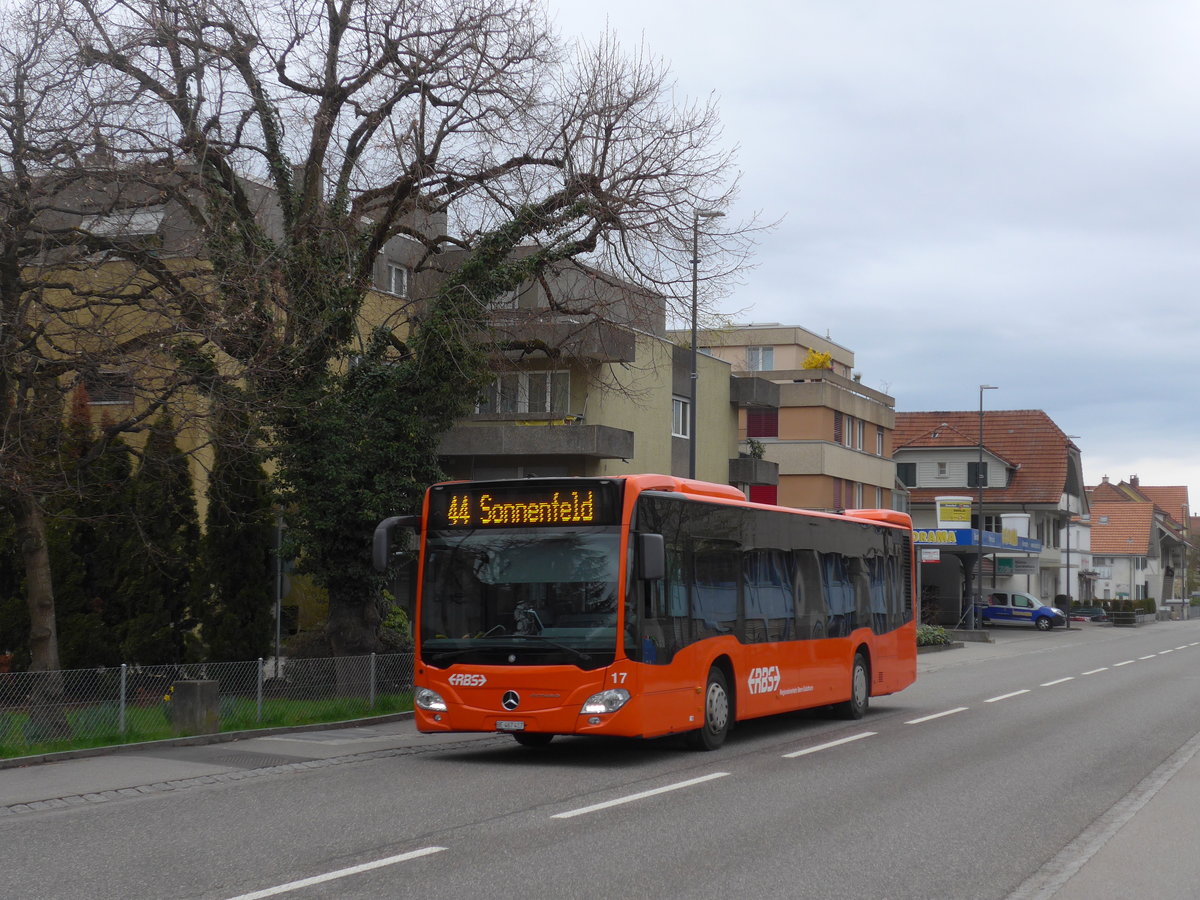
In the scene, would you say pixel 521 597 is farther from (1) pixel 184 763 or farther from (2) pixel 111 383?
(2) pixel 111 383

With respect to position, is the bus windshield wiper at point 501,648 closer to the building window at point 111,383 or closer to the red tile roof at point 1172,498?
the building window at point 111,383

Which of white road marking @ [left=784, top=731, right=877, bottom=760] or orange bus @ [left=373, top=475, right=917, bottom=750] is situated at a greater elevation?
orange bus @ [left=373, top=475, right=917, bottom=750]

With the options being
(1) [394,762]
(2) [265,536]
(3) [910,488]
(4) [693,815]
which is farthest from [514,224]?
(3) [910,488]

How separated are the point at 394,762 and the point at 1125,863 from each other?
7.74 meters

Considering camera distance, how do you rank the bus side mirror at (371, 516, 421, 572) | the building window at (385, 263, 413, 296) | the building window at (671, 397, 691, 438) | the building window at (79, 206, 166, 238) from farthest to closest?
the building window at (671, 397, 691, 438)
the building window at (385, 263, 413, 296)
the building window at (79, 206, 166, 238)
the bus side mirror at (371, 516, 421, 572)

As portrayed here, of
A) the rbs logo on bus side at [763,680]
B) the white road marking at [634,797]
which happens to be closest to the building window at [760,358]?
the rbs logo on bus side at [763,680]

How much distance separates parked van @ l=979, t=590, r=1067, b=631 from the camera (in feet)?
218

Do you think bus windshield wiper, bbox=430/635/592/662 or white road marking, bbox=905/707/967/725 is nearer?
bus windshield wiper, bbox=430/635/592/662

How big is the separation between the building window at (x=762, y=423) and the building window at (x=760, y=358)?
54.2 ft

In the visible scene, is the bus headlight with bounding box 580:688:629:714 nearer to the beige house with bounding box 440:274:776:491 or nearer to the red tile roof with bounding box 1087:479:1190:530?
the beige house with bounding box 440:274:776:491

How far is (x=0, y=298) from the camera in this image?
15227 mm

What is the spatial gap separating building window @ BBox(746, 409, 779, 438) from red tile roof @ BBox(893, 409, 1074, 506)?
23.6 meters

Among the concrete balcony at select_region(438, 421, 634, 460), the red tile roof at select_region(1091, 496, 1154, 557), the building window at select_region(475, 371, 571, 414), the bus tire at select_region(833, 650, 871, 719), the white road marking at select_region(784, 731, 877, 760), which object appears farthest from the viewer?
the red tile roof at select_region(1091, 496, 1154, 557)

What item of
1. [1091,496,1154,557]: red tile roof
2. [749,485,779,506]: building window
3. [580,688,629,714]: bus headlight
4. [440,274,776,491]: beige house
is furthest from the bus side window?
[1091,496,1154,557]: red tile roof
